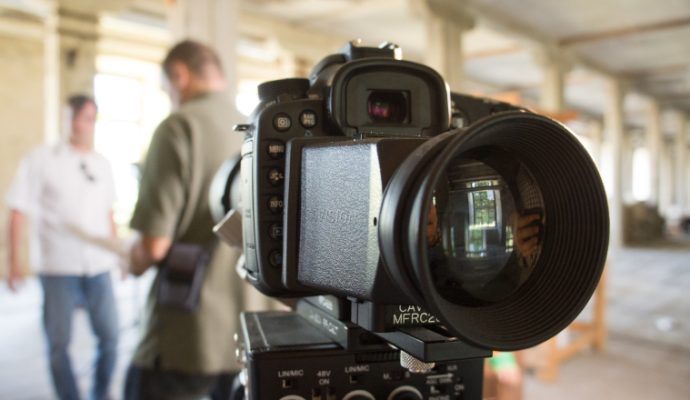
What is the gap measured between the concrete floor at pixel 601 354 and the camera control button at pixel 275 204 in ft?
8.41

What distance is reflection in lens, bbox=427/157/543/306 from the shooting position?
0.47 metres

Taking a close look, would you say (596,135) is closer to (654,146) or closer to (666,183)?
(666,183)

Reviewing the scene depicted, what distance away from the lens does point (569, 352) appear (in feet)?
11.1

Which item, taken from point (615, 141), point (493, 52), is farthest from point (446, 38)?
point (615, 141)

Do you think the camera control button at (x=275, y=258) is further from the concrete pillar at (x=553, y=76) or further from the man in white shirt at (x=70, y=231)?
the concrete pillar at (x=553, y=76)

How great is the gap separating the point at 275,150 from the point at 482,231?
0.25 meters

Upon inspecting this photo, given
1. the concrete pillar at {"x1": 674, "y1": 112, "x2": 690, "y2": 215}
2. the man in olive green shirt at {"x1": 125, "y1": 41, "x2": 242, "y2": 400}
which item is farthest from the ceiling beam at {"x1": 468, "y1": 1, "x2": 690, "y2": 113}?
the concrete pillar at {"x1": 674, "y1": 112, "x2": 690, "y2": 215}

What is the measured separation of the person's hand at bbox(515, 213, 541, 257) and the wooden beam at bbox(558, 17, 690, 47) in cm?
795

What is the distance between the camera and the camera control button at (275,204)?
607mm

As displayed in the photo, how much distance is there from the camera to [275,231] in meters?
0.61

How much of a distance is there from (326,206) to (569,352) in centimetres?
329

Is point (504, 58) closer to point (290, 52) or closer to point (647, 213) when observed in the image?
point (290, 52)

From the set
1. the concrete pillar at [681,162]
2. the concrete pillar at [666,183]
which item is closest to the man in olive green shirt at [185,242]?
the concrete pillar at [681,162]

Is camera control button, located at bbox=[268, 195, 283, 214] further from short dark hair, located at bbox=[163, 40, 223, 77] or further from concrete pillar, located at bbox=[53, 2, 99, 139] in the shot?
concrete pillar, located at bbox=[53, 2, 99, 139]
